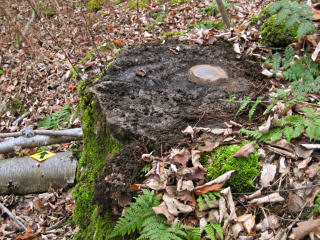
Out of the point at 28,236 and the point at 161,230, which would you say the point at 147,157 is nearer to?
the point at 161,230

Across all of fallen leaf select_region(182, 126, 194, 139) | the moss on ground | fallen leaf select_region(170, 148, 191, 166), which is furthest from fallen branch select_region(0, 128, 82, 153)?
fallen leaf select_region(170, 148, 191, 166)

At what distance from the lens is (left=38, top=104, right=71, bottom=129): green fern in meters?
5.16

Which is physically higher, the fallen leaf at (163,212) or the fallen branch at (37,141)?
the fallen leaf at (163,212)

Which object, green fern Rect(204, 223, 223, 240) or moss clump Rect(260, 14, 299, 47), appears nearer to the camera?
green fern Rect(204, 223, 223, 240)

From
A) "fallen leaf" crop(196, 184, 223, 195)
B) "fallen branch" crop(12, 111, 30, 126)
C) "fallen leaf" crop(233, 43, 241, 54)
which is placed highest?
"fallen leaf" crop(233, 43, 241, 54)

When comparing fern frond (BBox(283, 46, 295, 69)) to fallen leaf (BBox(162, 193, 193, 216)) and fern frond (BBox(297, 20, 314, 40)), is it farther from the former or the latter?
fallen leaf (BBox(162, 193, 193, 216))

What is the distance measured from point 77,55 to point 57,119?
2226 millimetres

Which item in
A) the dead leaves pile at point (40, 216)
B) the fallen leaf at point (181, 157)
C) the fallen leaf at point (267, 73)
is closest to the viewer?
the fallen leaf at point (181, 157)

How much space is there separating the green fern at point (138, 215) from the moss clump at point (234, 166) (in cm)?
50

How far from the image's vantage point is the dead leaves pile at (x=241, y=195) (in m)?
1.75

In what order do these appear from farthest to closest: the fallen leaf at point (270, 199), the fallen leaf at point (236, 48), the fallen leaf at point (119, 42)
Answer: the fallen leaf at point (119, 42), the fallen leaf at point (236, 48), the fallen leaf at point (270, 199)

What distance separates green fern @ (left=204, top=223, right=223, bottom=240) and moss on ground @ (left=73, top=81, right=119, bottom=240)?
121 centimetres

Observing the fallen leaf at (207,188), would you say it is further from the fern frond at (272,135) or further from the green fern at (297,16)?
the green fern at (297,16)

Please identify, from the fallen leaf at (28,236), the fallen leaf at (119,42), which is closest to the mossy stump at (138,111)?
the fallen leaf at (28,236)
